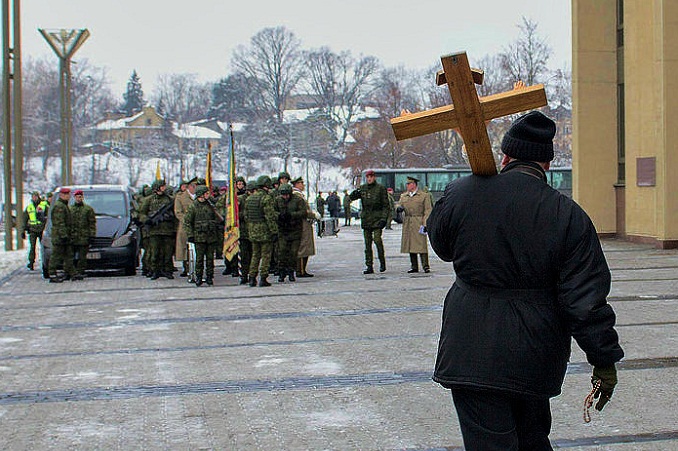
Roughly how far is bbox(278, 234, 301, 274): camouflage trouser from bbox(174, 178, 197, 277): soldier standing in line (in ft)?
7.01

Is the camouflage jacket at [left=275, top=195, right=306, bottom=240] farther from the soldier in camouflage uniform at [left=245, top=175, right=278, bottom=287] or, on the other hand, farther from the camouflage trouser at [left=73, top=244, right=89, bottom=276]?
the camouflage trouser at [left=73, top=244, right=89, bottom=276]

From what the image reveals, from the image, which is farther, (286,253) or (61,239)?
(61,239)

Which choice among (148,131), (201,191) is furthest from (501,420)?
(148,131)

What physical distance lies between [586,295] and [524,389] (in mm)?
453

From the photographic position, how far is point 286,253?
677 inches

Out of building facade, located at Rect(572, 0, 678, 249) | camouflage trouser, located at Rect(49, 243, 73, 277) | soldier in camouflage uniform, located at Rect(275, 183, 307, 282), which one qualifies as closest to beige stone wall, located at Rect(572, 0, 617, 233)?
building facade, located at Rect(572, 0, 678, 249)

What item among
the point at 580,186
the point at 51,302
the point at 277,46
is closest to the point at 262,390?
the point at 51,302

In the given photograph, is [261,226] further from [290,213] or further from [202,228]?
[290,213]

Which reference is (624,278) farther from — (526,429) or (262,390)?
(526,429)

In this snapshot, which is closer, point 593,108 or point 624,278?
point 624,278

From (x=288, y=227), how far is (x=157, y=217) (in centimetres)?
262

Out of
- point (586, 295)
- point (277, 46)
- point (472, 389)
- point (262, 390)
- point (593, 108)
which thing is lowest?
point (262, 390)

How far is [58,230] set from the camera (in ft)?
58.1

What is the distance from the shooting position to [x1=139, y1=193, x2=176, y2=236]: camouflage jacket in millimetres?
18281
